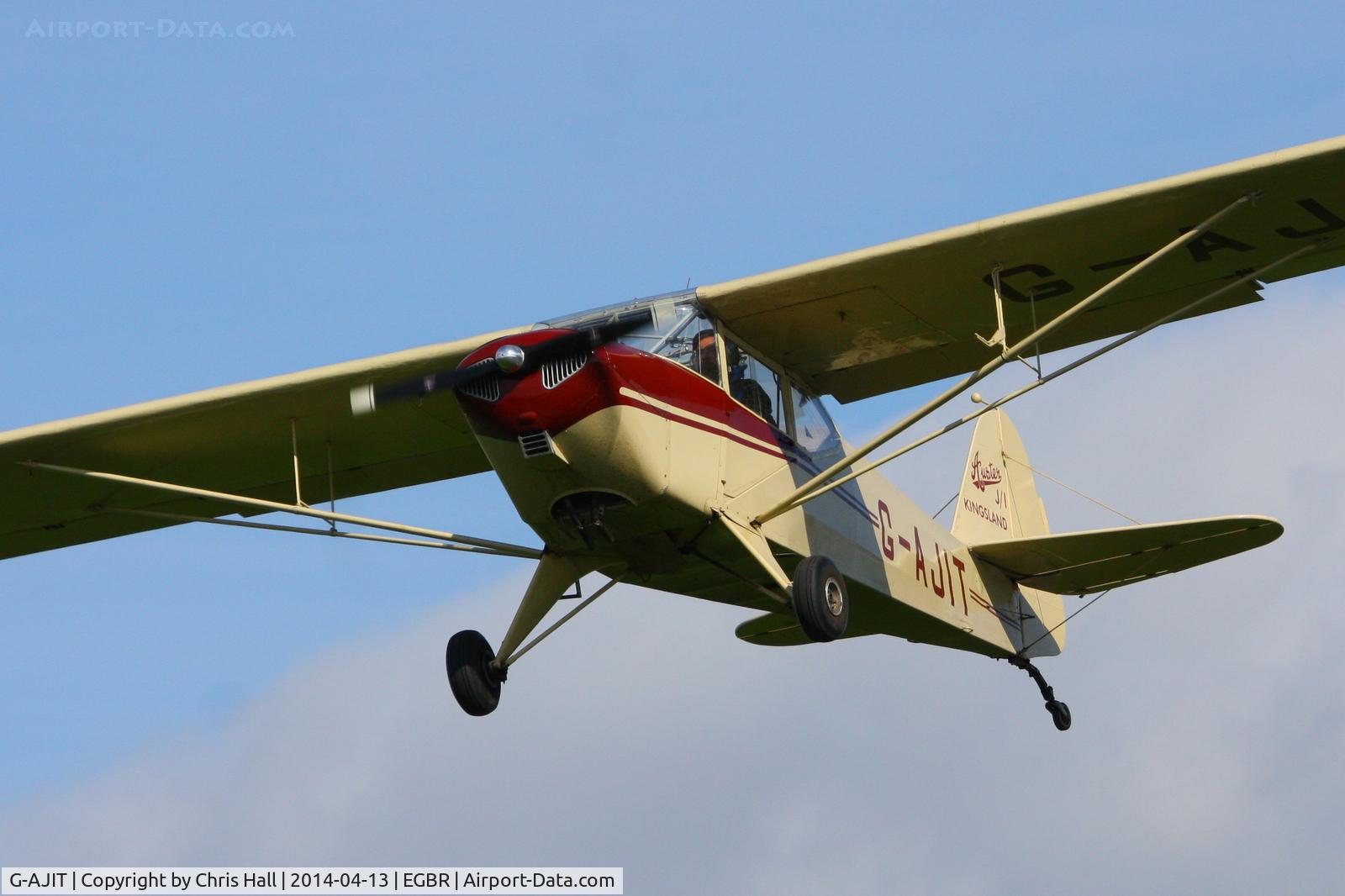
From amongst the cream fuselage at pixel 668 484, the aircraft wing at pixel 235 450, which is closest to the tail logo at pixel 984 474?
the cream fuselage at pixel 668 484

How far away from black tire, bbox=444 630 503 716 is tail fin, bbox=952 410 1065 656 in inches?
204

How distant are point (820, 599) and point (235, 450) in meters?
5.10

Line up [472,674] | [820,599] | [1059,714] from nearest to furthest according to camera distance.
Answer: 1. [820,599]
2. [472,674]
3. [1059,714]

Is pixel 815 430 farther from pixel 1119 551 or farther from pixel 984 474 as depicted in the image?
pixel 984 474

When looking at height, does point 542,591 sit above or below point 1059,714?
above

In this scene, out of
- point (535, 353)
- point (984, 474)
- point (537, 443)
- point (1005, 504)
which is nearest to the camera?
point (535, 353)

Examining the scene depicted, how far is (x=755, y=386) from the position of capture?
13.9 meters

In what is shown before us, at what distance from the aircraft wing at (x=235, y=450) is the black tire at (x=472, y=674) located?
187 centimetres

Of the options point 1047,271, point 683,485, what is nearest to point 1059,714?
point 1047,271

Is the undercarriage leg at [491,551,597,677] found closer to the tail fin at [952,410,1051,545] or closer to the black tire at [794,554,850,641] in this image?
the black tire at [794,554,850,641]

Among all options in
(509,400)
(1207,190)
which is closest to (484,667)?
(509,400)

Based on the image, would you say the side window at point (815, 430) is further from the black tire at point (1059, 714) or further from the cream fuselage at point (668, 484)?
the black tire at point (1059, 714)

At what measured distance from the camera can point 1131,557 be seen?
15.8 meters

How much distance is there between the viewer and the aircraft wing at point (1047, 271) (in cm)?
1329
